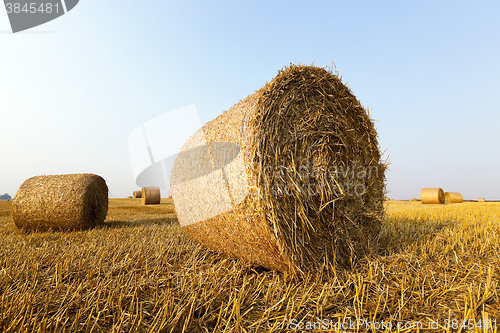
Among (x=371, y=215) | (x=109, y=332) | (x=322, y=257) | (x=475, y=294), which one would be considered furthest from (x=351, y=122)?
(x=109, y=332)

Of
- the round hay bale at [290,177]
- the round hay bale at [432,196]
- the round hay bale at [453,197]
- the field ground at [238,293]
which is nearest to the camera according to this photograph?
the field ground at [238,293]

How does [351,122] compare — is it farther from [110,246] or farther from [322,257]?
[110,246]

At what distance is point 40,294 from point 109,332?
0.87 metres

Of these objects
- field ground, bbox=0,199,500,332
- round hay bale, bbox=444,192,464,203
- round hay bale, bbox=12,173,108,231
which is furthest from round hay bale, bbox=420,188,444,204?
round hay bale, bbox=12,173,108,231

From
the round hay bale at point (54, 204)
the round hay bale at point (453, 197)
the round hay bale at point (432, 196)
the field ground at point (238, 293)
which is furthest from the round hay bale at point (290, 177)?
the round hay bale at point (453, 197)

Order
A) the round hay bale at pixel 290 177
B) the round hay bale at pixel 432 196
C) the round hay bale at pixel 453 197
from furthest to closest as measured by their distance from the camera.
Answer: the round hay bale at pixel 453 197 → the round hay bale at pixel 432 196 → the round hay bale at pixel 290 177

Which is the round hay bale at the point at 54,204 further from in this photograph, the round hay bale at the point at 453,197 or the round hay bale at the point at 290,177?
the round hay bale at the point at 453,197

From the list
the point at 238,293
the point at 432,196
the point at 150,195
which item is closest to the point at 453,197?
the point at 432,196

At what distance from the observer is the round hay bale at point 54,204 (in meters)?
5.71

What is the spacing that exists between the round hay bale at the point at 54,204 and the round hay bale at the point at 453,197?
18.8 meters

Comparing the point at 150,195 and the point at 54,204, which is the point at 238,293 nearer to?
the point at 54,204

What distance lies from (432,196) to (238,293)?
51.1 feet

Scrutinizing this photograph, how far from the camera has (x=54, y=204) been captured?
18.9ft

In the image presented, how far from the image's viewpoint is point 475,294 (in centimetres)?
231
